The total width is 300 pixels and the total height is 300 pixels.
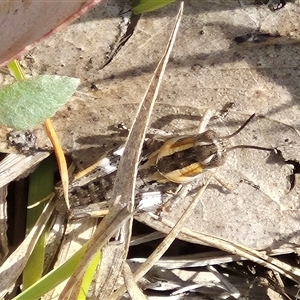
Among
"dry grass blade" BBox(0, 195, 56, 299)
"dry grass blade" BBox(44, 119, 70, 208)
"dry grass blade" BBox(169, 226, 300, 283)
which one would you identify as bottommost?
"dry grass blade" BBox(169, 226, 300, 283)

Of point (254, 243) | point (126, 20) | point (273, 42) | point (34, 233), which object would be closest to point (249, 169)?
point (254, 243)

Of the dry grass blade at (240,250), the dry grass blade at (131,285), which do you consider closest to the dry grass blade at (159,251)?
the dry grass blade at (131,285)

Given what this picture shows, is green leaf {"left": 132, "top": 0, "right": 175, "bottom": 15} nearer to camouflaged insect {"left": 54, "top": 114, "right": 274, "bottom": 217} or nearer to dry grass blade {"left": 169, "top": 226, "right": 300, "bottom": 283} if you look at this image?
camouflaged insect {"left": 54, "top": 114, "right": 274, "bottom": 217}

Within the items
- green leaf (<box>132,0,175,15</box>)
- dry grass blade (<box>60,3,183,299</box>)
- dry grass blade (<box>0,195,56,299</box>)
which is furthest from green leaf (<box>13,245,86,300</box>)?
green leaf (<box>132,0,175,15</box>)

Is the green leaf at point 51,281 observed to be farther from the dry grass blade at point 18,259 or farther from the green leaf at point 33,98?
the green leaf at point 33,98

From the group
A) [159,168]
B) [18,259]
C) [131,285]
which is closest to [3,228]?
[18,259]

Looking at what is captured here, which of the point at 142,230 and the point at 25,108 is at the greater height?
the point at 25,108

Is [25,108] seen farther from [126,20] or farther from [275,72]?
[275,72]
